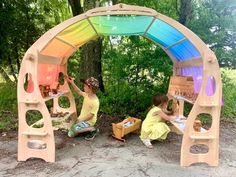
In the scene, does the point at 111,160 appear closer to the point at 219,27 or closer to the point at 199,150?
the point at 199,150

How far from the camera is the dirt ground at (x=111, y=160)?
16.4 feet

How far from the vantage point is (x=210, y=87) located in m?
5.28

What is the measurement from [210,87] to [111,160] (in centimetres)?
203

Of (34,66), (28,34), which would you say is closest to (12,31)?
(28,34)

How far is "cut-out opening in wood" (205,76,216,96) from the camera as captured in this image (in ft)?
17.1

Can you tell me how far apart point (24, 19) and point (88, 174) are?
840cm

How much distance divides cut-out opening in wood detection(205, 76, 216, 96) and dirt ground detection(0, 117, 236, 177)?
1.19 m

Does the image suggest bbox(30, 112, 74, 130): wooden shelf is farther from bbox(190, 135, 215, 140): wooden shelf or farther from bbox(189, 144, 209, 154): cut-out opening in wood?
bbox(190, 135, 215, 140): wooden shelf

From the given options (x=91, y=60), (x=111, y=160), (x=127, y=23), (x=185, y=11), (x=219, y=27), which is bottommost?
(x=111, y=160)

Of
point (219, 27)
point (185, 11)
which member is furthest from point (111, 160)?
point (185, 11)

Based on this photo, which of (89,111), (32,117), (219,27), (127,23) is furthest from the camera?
(219,27)

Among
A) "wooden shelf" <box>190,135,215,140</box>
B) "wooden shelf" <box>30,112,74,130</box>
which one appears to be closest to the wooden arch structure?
"wooden shelf" <box>190,135,215,140</box>

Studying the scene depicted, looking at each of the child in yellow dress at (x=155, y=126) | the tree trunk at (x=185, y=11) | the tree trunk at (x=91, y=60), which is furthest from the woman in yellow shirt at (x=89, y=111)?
the tree trunk at (x=185, y=11)

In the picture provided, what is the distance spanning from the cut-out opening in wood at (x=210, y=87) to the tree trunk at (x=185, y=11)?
4692mm
